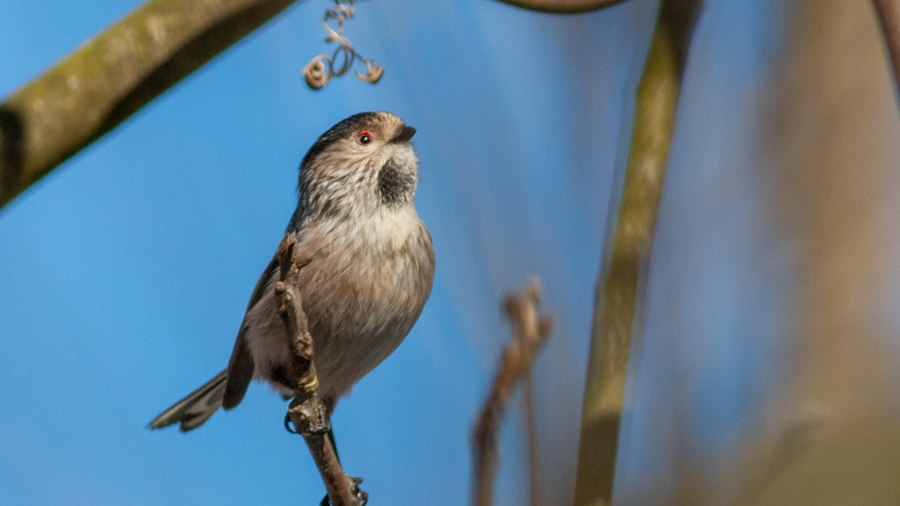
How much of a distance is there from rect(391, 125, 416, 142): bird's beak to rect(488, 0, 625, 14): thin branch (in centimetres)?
91

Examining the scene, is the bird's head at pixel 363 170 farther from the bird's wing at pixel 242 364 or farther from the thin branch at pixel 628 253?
the thin branch at pixel 628 253

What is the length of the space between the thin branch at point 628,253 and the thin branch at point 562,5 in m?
0.17

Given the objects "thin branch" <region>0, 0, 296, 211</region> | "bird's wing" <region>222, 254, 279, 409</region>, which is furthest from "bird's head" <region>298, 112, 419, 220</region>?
"thin branch" <region>0, 0, 296, 211</region>

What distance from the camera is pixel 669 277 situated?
103 inches

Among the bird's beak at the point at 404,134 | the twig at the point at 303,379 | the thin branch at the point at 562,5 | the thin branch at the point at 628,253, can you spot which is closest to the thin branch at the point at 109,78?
the twig at the point at 303,379

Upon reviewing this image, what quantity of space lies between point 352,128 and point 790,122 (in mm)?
1828

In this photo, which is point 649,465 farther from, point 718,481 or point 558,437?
point 558,437

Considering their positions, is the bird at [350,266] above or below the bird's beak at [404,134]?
below

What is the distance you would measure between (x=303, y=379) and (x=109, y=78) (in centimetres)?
78

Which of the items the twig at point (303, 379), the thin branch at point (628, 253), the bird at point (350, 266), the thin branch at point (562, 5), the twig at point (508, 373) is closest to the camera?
the twig at point (508, 373)

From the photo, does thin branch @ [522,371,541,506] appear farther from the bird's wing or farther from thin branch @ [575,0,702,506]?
the bird's wing

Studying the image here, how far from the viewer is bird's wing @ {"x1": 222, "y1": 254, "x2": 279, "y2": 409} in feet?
9.37

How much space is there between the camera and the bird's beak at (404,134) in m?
2.93

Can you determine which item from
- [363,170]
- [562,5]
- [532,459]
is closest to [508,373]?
[532,459]
